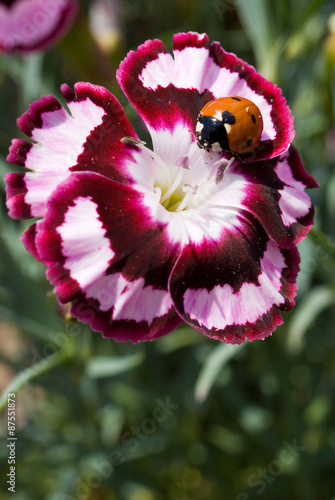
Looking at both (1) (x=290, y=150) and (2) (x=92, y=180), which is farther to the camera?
(1) (x=290, y=150)

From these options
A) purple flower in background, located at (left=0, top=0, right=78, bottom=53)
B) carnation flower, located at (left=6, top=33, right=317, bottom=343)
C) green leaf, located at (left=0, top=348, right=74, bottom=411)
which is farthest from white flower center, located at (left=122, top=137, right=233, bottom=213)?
purple flower in background, located at (left=0, top=0, right=78, bottom=53)

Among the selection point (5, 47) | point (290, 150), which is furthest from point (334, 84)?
point (5, 47)

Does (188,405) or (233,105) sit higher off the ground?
(233,105)

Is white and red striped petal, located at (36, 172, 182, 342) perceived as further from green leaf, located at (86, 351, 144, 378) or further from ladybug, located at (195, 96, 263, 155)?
green leaf, located at (86, 351, 144, 378)

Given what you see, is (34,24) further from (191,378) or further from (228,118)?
(191,378)

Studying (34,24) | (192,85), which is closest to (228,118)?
(192,85)

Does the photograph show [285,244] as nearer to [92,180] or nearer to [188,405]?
[92,180]

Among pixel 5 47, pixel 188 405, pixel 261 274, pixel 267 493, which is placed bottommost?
pixel 267 493
